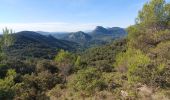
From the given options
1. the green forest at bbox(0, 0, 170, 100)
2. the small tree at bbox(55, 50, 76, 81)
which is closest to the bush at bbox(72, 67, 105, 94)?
the green forest at bbox(0, 0, 170, 100)

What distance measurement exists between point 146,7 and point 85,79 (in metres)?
11.6

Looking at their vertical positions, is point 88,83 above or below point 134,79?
below

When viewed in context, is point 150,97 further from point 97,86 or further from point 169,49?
point 169,49

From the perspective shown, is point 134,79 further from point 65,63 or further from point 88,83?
point 65,63

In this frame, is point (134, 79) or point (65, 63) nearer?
point (134, 79)

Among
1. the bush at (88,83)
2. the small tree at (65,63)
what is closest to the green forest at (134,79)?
the bush at (88,83)

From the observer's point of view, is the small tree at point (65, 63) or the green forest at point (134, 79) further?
the small tree at point (65, 63)

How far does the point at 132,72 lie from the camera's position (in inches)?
762

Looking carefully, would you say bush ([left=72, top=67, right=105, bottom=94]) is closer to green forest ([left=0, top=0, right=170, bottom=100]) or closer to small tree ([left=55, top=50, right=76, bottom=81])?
green forest ([left=0, top=0, right=170, bottom=100])

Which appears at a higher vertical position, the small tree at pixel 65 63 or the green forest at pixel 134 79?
the green forest at pixel 134 79

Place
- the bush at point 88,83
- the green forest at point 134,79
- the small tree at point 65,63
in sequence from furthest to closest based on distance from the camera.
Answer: the small tree at point 65,63 → the bush at point 88,83 → the green forest at point 134,79

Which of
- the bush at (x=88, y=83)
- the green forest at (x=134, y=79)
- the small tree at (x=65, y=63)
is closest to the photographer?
the green forest at (x=134, y=79)

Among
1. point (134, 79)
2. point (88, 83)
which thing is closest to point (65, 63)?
point (88, 83)

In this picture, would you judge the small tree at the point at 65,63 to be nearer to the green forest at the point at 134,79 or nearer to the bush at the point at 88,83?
the green forest at the point at 134,79
